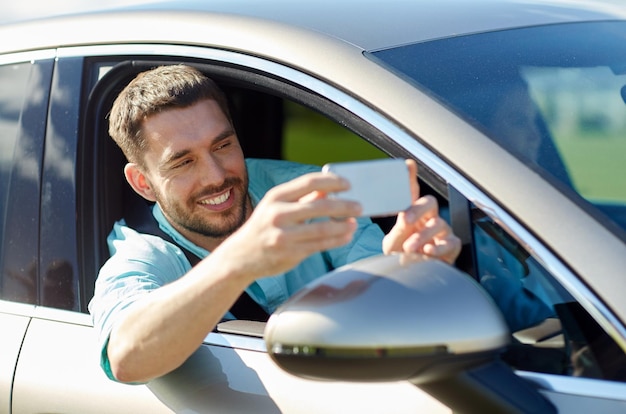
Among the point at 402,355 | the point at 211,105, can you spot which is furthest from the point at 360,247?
the point at 402,355

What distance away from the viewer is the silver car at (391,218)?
5.18ft

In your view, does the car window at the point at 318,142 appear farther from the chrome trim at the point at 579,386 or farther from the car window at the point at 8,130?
the chrome trim at the point at 579,386

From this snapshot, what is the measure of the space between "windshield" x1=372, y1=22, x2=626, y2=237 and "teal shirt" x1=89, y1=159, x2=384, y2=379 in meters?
0.49

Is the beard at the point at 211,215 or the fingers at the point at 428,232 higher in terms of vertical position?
the fingers at the point at 428,232

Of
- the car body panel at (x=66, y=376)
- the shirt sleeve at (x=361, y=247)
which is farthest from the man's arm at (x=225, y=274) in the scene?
the shirt sleeve at (x=361, y=247)

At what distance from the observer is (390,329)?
152cm

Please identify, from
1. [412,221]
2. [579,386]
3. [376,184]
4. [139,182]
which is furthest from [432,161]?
[139,182]

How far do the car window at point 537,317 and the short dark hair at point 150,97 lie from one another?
35.0 inches

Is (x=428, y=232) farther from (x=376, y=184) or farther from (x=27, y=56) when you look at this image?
(x=27, y=56)

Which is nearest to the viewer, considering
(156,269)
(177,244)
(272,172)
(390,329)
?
(390,329)

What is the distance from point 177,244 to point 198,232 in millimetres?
58

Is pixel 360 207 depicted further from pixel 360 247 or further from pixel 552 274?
pixel 360 247

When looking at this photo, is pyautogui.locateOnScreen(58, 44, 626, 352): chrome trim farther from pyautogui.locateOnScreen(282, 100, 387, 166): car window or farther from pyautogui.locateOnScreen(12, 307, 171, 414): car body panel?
pyautogui.locateOnScreen(282, 100, 387, 166): car window

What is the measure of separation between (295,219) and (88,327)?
0.86m
